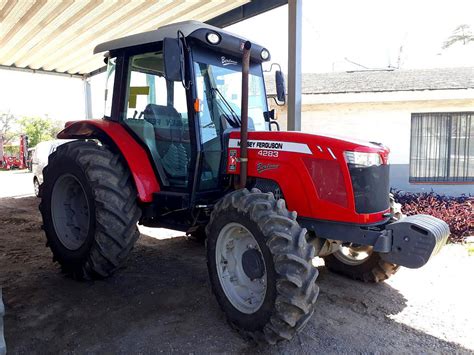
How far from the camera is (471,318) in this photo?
335 cm

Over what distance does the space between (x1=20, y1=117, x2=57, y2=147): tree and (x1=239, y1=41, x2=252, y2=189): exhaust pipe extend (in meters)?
31.0

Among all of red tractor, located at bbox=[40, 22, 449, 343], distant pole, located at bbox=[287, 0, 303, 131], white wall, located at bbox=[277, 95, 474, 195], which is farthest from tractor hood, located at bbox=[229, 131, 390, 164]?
white wall, located at bbox=[277, 95, 474, 195]

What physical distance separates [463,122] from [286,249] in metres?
8.41

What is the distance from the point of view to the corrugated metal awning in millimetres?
6297

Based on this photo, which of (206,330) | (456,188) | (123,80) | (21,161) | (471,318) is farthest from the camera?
(21,161)

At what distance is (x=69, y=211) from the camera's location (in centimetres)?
438

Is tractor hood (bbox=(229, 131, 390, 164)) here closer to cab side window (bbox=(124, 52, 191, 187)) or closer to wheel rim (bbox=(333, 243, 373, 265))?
cab side window (bbox=(124, 52, 191, 187))

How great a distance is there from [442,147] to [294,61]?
571 cm

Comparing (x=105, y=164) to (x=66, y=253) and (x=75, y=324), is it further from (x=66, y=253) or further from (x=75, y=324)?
(x=75, y=324)

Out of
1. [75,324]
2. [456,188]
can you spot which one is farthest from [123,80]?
[456,188]

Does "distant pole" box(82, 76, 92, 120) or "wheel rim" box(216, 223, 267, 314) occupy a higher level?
"distant pole" box(82, 76, 92, 120)

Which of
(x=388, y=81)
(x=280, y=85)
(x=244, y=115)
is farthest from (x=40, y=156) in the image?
(x=244, y=115)

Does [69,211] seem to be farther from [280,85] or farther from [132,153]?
[280,85]

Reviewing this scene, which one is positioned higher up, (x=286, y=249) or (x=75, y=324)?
(x=286, y=249)
